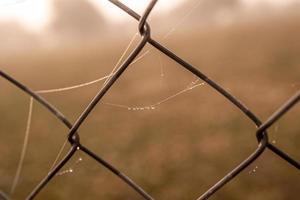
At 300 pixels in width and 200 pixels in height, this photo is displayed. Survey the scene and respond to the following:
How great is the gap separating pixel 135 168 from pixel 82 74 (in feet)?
17.6

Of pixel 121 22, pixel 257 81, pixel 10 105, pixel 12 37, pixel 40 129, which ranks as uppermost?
pixel 257 81

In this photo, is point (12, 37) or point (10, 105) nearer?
point (10, 105)

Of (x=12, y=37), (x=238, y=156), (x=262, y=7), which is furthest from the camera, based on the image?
(x=12, y=37)

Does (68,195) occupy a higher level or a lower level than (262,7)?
higher

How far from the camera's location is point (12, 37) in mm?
12930

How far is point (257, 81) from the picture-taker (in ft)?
17.2

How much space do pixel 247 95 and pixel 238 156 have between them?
1820 mm

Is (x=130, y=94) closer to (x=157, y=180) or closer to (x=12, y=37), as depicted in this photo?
(x=157, y=180)

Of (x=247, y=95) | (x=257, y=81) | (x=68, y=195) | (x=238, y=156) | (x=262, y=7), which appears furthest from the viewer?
(x=262, y=7)

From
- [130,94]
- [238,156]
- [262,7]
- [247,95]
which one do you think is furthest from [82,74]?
[238,156]

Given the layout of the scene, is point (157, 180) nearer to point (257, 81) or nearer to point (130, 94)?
point (257, 81)

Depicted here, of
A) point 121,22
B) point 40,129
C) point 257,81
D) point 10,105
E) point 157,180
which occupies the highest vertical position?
point 157,180

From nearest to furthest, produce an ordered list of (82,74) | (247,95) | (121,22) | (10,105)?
(247,95) < (10,105) < (82,74) < (121,22)

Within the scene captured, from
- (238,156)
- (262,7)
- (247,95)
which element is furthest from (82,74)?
(238,156)
